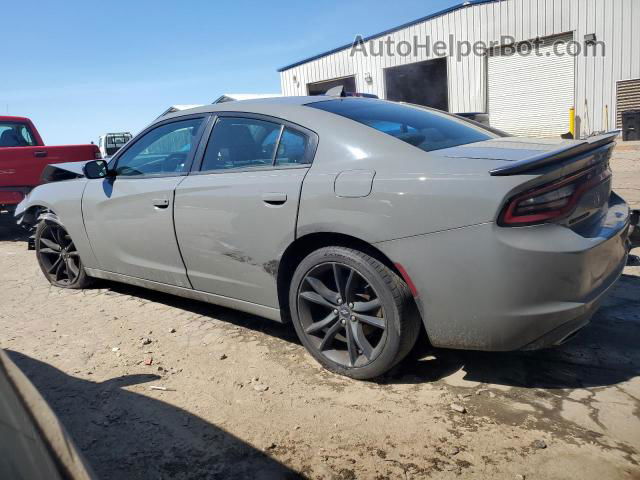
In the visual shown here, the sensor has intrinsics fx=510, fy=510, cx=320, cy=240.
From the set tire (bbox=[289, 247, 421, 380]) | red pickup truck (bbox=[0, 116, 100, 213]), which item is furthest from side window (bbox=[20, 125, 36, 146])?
tire (bbox=[289, 247, 421, 380])

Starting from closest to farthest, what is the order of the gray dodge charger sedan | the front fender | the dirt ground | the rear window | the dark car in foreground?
1. the dark car in foreground
2. the dirt ground
3. the gray dodge charger sedan
4. the rear window
5. the front fender

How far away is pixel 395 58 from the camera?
71.9 ft

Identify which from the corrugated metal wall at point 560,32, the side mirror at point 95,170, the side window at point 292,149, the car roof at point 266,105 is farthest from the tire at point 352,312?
the corrugated metal wall at point 560,32

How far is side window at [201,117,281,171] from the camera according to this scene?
10.3ft

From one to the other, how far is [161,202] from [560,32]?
17.3m

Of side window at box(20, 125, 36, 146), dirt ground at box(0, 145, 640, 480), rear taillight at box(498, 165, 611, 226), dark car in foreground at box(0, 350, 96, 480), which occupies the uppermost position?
side window at box(20, 125, 36, 146)

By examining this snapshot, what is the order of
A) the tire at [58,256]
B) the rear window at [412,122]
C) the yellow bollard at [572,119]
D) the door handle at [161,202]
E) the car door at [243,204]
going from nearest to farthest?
1. the rear window at [412,122]
2. the car door at [243,204]
3. the door handle at [161,202]
4. the tire at [58,256]
5. the yellow bollard at [572,119]

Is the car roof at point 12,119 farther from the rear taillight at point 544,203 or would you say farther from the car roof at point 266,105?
the rear taillight at point 544,203

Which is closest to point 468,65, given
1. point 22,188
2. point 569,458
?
point 22,188

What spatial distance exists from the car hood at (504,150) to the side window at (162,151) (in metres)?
1.84

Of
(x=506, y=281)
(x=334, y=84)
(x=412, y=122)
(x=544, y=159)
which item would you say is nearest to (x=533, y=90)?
(x=334, y=84)

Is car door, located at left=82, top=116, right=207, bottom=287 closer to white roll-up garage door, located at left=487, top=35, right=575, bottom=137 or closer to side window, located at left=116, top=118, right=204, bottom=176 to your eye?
side window, located at left=116, top=118, right=204, bottom=176

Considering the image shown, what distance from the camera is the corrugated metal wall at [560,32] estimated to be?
15680mm

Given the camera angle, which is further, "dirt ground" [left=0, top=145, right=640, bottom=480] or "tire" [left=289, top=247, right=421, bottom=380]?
"tire" [left=289, top=247, right=421, bottom=380]
